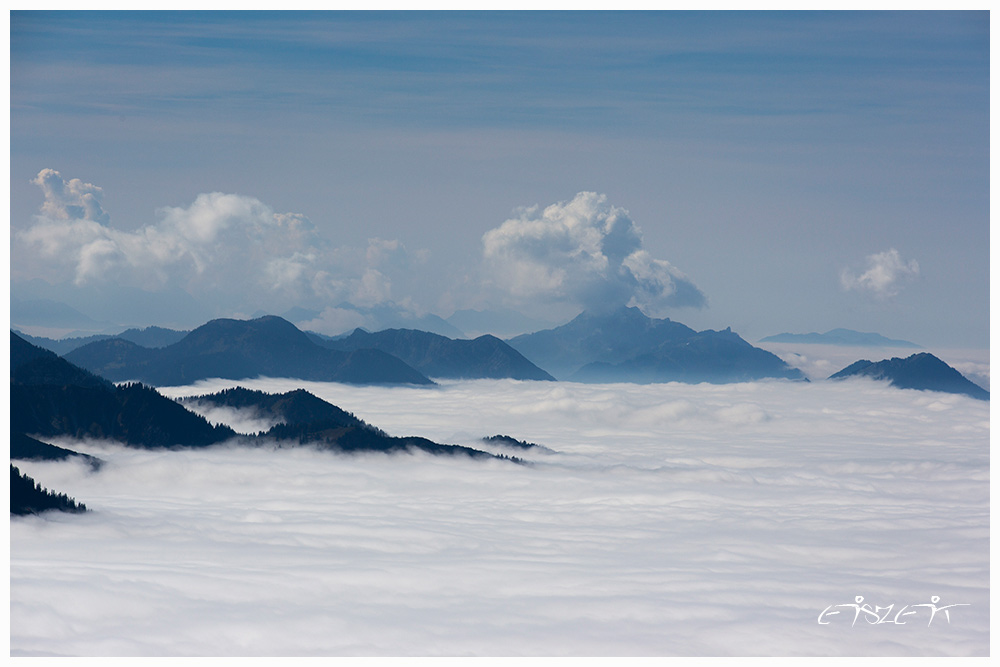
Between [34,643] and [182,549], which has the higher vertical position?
[34,643]

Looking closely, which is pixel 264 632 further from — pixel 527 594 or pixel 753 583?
pixel 753 583

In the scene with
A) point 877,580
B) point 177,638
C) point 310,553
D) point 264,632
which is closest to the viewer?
point 177,638

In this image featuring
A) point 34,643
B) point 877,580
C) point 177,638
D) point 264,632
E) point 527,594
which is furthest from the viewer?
point 877,580

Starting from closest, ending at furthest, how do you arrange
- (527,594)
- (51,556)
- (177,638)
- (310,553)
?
(177,638) → (527,594) → (51,556) → (310,553)

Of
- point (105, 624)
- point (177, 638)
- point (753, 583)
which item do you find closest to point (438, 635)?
point (177, 638)

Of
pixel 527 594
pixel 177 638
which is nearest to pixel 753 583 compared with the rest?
pixel 527 594

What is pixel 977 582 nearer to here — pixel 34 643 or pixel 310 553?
pixel 310 553
